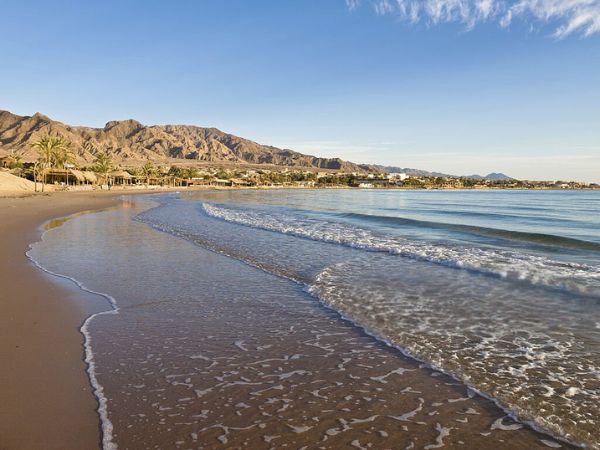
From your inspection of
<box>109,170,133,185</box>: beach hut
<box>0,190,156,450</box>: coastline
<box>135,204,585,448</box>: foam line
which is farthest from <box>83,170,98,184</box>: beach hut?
<box>0,190,156,450</box>: coastline

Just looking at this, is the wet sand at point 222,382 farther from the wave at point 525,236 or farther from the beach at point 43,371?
the wave at point 525,236

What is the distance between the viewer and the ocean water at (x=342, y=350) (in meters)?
3.79

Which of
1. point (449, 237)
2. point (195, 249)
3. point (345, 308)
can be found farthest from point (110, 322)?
point (449, 237)

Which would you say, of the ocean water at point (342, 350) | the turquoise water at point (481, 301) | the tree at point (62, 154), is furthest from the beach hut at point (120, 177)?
the ocean water at point (342, 350)

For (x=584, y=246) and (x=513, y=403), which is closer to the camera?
(x=513, y=403)

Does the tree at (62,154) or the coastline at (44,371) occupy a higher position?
the tree at (62,154)

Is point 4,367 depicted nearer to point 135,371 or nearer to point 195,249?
point 135,371

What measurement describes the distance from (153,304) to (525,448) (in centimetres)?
630

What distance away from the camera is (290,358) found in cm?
541

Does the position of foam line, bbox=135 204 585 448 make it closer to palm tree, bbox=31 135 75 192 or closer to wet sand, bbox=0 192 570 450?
wet sand, bbox=0 192 570 450

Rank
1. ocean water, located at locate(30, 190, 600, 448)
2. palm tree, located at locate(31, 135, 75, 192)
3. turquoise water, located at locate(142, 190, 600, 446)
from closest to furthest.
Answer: ocean water, located at locate(30, 190, 600, 448), turquoise water, located at locate(142, 190, 600, 446), palm tree, located at locate(31, 135, 75, 192)

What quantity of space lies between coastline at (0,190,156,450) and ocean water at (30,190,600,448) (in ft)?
0.70

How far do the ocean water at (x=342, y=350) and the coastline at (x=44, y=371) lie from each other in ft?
0.70

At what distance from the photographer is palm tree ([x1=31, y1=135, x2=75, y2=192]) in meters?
76.2
